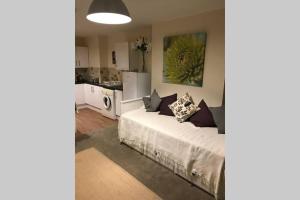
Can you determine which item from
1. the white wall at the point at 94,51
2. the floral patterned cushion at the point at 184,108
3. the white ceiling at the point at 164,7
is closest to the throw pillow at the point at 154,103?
the floral patterned cushion at the point at 184,108

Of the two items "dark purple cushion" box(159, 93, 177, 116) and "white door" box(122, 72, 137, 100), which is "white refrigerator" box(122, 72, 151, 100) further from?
"dark purple cushion" box(159, 93, 177, 116)

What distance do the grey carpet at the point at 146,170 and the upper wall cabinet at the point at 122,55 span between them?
1850 mm

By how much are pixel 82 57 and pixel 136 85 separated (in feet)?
9.26

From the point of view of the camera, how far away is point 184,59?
3275 millimetres

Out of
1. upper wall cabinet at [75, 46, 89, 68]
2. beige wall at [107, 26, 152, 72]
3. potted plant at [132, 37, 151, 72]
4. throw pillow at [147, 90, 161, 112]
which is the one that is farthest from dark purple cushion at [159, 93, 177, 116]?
upper wall cabinet at [75, 46, 89, 68]

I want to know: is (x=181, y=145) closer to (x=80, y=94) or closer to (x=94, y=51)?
(x=80, y=94)

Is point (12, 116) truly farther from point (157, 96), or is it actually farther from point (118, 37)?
point (118, 37)

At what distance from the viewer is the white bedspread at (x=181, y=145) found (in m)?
2.03

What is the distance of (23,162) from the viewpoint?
33 cm

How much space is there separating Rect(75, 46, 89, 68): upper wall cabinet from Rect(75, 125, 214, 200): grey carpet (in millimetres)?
3011

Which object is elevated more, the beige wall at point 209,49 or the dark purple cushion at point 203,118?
the beige wall at point 209,49

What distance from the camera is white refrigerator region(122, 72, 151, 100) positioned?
Answer: 158 inches

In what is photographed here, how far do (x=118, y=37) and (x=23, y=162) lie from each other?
5.08m

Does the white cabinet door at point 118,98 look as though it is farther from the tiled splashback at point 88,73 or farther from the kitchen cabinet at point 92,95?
the tiled splashback at point 88,73
